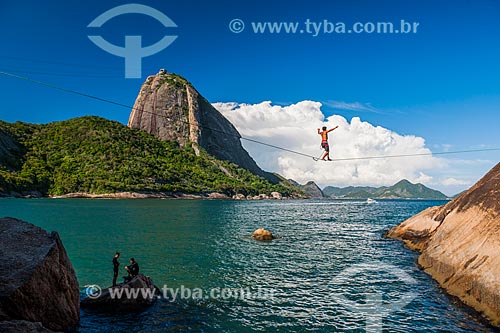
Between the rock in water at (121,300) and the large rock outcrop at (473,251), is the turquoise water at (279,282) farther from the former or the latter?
the large rock outcrop at (473,251)

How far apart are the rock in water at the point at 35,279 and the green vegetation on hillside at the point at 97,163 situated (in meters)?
119

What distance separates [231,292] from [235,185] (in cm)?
16147

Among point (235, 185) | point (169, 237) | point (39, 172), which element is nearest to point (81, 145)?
point (39, 172)

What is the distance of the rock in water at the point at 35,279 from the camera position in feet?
35.8

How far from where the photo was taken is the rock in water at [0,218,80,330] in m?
10.9

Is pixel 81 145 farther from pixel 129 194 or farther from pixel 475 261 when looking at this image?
pixel 475 261

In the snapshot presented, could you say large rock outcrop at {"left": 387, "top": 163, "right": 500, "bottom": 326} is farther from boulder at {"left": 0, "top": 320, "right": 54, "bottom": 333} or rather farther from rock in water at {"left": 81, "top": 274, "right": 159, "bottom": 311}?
boulder at {"left": 0, "top": 320, "right": 54, "bottom": 333}

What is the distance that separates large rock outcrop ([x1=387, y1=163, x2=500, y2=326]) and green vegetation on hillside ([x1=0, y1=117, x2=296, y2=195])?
407 ft

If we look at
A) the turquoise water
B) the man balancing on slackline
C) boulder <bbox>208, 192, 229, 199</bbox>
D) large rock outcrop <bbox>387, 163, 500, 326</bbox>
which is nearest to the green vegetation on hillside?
boulder <bbox>208, 192, 229, 199</bbox>

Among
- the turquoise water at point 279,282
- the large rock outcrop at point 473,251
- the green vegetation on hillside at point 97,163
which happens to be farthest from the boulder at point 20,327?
the green vegetation on hillside at point 97,163

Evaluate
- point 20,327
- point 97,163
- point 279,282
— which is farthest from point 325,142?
point 97,163

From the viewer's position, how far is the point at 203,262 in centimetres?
2803

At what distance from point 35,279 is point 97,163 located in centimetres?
14518

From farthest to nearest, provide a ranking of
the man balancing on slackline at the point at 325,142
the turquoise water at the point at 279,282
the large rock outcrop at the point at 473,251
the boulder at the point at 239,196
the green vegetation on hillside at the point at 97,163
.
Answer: the boulder at the point at 239,196 → the green vegetation on hillside at the point at 97,163 → the man balancing on slackline at the point at 325,142 → the large rock outcrop at the point at 473,251 → the turquoise water at the point at 279,282
